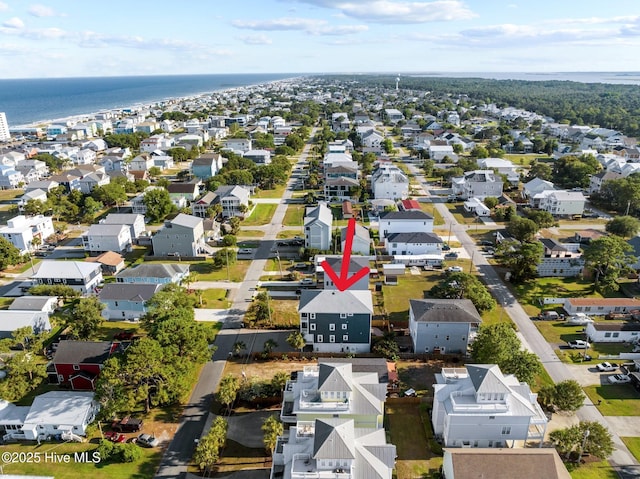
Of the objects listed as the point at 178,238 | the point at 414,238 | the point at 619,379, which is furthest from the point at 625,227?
the point at 178,238

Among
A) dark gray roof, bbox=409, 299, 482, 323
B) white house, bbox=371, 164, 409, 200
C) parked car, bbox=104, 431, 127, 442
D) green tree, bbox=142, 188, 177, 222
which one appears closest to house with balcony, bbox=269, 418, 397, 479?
parked car, bbox=104, 431, 127, 442

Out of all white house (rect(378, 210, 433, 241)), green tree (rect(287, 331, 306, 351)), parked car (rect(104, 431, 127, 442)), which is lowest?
parked car (rect(104, 431, 127, 442))

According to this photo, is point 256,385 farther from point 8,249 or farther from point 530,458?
point 8,249

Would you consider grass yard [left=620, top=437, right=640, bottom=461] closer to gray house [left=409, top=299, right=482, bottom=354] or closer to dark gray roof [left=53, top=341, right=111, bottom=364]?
gray house [left=409, top=299, right=482, bottom=354]

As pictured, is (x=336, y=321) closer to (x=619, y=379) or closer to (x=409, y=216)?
(x=619, y=379)

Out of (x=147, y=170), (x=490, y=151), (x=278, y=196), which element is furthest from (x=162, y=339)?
(x=490, y=151)

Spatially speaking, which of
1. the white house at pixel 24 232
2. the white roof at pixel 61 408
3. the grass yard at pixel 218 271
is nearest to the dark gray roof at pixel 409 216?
the grass yard at pixel 218 271

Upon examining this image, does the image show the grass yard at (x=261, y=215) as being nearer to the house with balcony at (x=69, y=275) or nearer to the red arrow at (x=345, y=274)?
the red arrow at (x=345, y=274)
